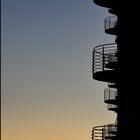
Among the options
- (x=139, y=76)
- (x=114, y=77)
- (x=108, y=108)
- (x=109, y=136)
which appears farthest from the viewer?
(x=108, y=108)

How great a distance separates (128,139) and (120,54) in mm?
3327

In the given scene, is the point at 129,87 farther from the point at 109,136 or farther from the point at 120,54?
the point at 109,136

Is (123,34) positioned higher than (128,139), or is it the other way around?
(123,34)

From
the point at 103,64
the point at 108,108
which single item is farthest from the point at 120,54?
the point at 108,108

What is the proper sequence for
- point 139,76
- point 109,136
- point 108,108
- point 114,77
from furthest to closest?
point 108,108 → point 109,136 → point 114,77 → point 139,76

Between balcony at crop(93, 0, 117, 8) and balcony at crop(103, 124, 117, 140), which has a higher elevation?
balcony at crop(93, 0, 117, 8)

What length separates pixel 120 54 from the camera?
25.4 metres

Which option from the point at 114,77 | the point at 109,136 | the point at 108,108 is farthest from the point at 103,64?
the point at 108,108

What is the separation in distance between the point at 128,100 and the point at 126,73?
1.03m

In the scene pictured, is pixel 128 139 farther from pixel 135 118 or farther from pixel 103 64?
pixel 103 64

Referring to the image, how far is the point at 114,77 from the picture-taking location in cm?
2553

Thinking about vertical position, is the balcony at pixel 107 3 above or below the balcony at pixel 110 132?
above

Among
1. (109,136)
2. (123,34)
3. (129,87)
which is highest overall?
(123,34)

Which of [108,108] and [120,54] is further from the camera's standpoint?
[108,108]
